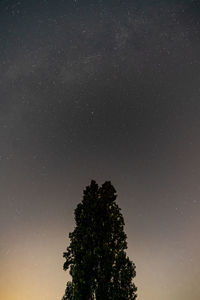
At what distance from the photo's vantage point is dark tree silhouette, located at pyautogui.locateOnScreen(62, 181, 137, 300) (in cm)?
2339

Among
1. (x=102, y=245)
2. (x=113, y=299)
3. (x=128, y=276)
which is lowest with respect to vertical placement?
(x=113, y=299)

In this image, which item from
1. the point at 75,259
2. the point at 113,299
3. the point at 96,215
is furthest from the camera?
the point at 96,215

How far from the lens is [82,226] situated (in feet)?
85.3

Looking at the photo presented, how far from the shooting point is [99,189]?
28016mm

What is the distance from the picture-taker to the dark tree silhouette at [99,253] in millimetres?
23391

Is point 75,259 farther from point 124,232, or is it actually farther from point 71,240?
point 124,232

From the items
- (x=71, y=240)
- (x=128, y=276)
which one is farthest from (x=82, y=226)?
(x=128, y=276)

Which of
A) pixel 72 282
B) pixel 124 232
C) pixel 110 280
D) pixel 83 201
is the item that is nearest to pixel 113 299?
pixel 110 280

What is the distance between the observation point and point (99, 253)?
80.9ft

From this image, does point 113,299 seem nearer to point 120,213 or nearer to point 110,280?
point 110,280

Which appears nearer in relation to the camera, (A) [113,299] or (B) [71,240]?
(A) [113,299]

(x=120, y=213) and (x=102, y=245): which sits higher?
(x=120, y=213)

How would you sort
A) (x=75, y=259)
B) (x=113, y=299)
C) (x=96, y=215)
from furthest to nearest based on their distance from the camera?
1. (x=96, y=215)
2. (x=75, y=259)
3. (x=113, y=299)

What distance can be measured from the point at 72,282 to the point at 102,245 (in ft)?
12.2
